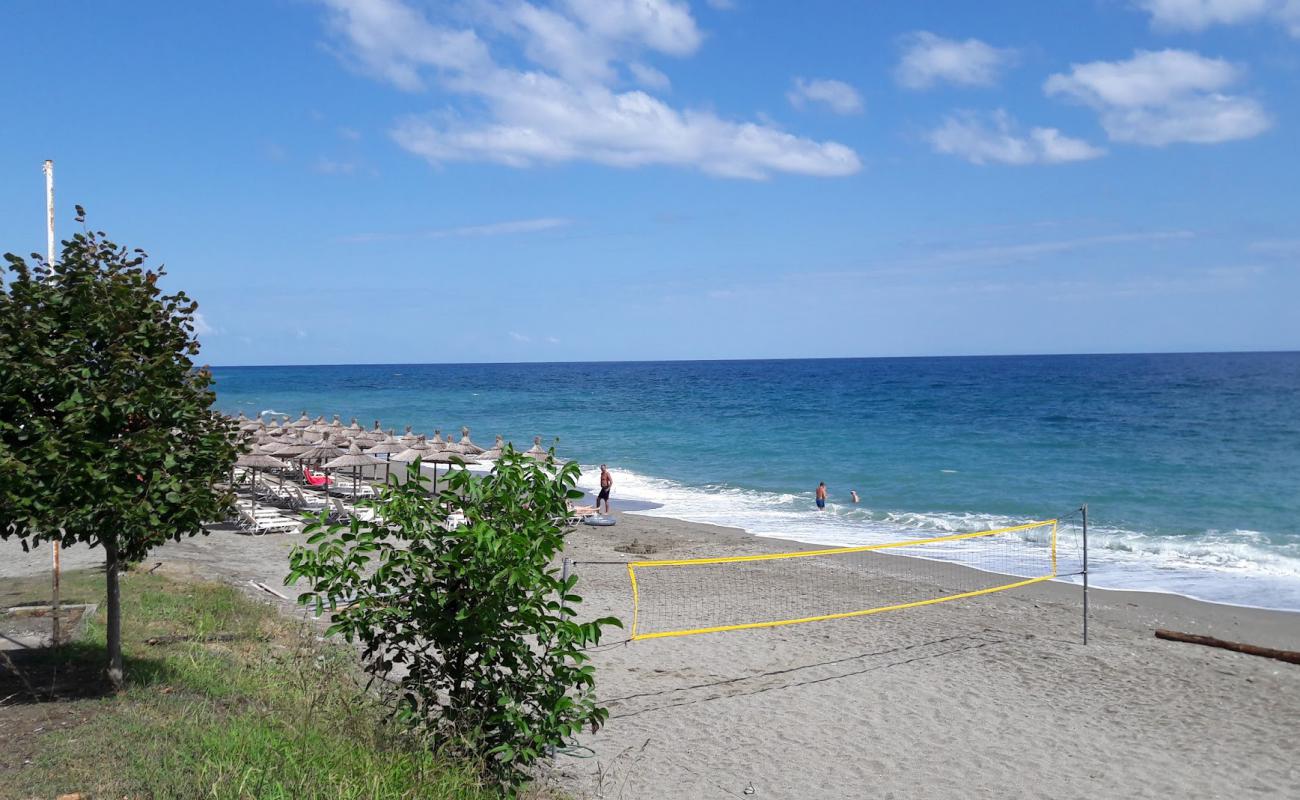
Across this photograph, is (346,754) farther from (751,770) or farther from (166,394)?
(751,770)

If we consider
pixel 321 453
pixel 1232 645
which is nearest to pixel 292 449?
pixel 321 453

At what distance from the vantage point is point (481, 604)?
4605mm

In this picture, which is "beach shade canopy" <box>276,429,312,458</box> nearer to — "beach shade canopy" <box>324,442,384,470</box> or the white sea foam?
"beach shade canopy" <box>324,442,384,470</box>

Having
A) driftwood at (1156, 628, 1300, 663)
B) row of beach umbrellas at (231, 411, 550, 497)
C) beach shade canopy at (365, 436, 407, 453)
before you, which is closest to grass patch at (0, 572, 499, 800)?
driftwood at (1156, 628, 1300, 663)

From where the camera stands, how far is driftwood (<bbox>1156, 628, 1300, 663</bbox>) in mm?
11688

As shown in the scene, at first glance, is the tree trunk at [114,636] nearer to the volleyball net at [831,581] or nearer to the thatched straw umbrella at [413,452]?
the volleyball net at [831,581]

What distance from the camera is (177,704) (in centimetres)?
652

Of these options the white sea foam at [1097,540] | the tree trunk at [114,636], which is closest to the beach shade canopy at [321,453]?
the white sea foam at [1097,540]

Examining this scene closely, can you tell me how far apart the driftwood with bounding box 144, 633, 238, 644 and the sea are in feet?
15.3

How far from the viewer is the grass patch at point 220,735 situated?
15.7ft

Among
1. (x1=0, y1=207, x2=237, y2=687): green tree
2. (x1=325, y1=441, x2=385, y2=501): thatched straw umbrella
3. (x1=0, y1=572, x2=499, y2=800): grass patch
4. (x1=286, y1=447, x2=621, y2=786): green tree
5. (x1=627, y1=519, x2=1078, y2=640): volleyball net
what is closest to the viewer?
(x1=286, y1=447, x2=621, y2=786): green tree

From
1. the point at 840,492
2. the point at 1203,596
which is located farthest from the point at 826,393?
the point at 1203,596

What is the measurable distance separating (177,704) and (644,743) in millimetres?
4081

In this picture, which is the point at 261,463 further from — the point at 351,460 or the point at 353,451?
the point at 353,451
